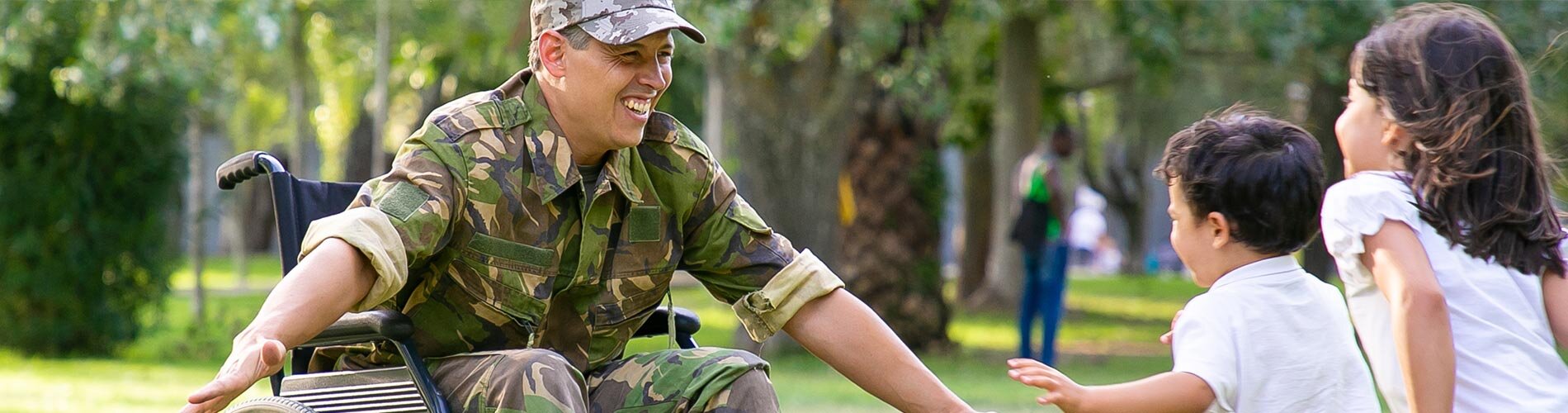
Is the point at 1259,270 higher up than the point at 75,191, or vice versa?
the point at 1259,270

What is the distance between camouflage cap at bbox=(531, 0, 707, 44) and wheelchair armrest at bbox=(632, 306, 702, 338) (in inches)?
28.2

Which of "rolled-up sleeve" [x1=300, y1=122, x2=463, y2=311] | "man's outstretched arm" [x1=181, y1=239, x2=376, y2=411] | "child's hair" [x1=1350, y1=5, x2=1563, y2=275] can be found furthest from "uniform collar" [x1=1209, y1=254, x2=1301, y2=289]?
"man's outstretched arm" [x1=181, y1=239, x2=376, y2=411]

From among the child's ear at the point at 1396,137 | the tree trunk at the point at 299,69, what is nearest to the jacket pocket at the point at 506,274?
A: the child's ear at the point at 1396,137

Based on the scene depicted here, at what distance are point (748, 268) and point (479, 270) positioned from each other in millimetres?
567

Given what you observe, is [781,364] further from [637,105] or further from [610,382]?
[637,105]

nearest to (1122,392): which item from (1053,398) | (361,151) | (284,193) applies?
(1053,398)

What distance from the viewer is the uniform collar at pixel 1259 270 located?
3.02 m

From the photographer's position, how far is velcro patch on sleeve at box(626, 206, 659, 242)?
11.3 feet

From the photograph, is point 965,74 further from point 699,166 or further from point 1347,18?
point 699,166

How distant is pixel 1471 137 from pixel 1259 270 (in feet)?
1.59

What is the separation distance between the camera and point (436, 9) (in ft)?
56.7

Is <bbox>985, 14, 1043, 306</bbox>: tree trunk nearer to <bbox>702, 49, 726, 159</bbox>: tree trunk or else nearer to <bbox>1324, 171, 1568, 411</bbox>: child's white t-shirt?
<bbox>702, 49, 726, 159</bbox>: tree trunk

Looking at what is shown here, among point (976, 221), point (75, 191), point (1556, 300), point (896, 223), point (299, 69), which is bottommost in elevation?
point (976, 221)

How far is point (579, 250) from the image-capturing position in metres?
3.38
